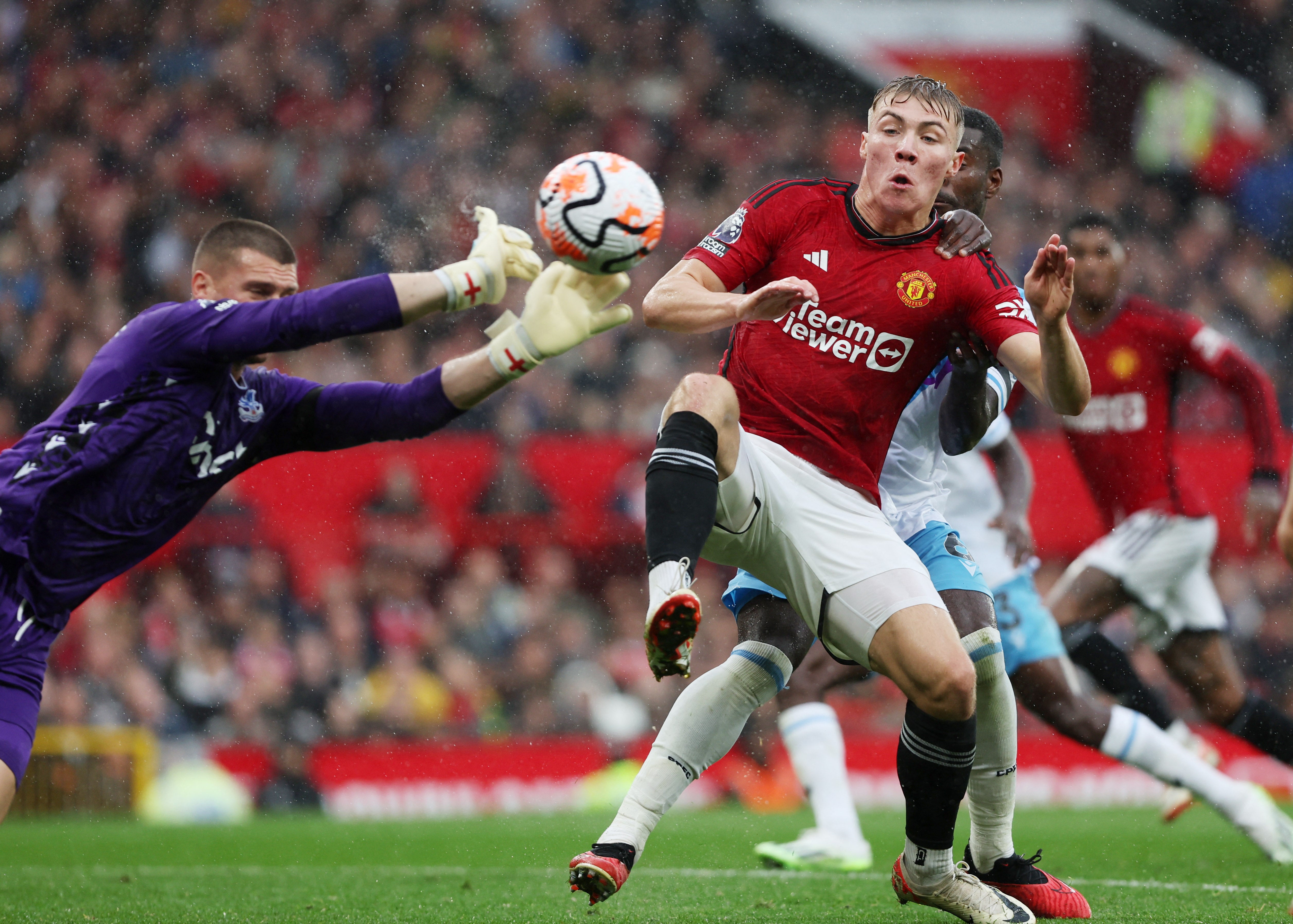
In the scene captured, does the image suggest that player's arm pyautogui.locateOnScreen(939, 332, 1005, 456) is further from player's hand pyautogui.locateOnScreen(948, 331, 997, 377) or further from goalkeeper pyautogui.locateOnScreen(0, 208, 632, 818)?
goalkeeper pyautogui.locateOnScreen(0, 208, 632, 818)

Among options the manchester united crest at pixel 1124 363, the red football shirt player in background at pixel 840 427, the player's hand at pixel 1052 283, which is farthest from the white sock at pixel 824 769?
the player's hand at pixel 1052 283

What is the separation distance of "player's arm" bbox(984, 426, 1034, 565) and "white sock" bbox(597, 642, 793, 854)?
2.34m

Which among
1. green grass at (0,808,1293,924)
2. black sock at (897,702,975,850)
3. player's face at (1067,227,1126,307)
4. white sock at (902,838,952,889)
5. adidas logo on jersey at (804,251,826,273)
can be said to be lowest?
green grass at (0,808,1293,924)

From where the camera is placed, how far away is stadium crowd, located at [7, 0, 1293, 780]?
12359 mm

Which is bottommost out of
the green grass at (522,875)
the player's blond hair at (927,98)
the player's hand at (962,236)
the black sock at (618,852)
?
the green grass at (522,875)

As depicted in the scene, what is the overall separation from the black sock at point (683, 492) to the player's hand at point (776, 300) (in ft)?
1.10

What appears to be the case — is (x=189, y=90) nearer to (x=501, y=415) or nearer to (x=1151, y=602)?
(x=501, y=415)

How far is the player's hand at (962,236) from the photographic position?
4504 millimetres

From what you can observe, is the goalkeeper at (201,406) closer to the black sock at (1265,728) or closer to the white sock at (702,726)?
the white sock at (702,726)

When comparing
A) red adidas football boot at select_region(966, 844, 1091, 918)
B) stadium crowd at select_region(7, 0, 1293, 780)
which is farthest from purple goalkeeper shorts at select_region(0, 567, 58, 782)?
stadium crowd at select_region(7, 0, 1293, 780)

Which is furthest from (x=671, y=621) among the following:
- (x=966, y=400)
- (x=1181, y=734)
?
(x=1181, y=734)

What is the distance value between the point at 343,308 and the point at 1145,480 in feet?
17.6

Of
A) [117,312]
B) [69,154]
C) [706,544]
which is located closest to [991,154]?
[706,544]

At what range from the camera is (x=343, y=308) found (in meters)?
3.77
